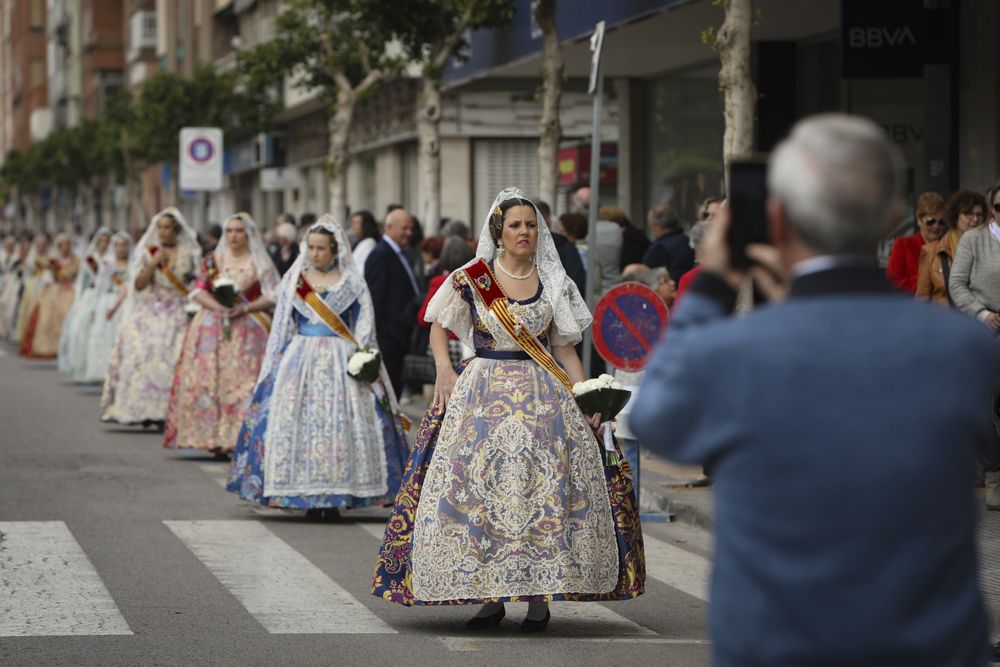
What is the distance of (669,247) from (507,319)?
6717 mm

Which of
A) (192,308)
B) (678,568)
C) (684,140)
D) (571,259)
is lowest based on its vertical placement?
(678,568)

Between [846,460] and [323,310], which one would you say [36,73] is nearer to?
[323,310]

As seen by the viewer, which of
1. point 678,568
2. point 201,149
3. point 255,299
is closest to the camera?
point 678,568

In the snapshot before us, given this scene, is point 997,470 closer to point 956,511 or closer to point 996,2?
point 996,2

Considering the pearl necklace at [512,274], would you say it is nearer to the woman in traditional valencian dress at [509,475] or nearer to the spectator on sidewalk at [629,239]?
the woman in traditional valencian dress at [509,475]

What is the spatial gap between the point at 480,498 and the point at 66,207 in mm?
85096

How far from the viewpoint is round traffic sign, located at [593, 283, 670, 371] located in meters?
11.1

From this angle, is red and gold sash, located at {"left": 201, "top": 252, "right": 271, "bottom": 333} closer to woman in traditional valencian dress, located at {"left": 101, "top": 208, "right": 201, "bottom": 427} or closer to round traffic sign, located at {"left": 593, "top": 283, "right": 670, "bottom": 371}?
woman in traditional valencian dress, located at {"left": 101, "top": 208, "right": 201, "bottom": 427}

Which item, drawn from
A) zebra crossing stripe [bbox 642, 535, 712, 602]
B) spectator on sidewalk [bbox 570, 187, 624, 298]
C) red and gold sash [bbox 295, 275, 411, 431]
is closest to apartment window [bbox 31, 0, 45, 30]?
spectator on sidewalk [bbox 570, 187, 624, 298]

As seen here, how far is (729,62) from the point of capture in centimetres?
1303

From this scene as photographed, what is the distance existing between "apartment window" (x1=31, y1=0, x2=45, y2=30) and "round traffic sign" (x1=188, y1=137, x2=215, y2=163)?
98.3 metres

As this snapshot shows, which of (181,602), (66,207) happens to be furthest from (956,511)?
(66,207)

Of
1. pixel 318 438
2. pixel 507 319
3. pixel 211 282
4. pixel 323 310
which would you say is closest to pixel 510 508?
pixel 507 319

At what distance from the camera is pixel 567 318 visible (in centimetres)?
817
